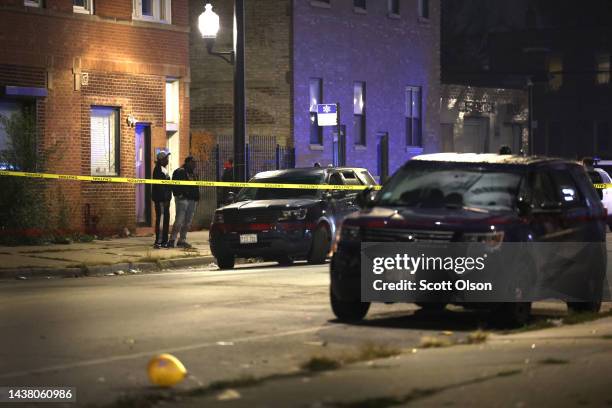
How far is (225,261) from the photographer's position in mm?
24047

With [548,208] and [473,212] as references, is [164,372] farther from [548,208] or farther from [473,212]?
[548,208]

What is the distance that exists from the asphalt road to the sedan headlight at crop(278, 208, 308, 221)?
3.37 metres

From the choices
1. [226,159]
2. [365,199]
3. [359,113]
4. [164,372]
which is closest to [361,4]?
[359,113]

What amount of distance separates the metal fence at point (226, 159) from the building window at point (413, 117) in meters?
8.66

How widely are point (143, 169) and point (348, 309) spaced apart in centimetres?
2059

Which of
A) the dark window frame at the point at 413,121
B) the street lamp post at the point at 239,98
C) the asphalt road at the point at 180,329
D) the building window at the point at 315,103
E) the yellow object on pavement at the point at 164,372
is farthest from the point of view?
the dark window frame at the point at 413,121

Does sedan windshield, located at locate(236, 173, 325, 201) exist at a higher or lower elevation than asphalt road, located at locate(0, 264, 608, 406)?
higher

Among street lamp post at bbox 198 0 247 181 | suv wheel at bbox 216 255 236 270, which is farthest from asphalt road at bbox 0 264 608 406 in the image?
street lamp post at bbox 198 0 247 181

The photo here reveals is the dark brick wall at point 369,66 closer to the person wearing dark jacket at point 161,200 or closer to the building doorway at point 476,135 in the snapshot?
the building doorway at point 476,135

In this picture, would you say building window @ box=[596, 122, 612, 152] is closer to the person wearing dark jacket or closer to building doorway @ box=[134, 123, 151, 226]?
building doorway @ box=[134, 123, 151, 226]

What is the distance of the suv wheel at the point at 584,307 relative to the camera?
627 inches

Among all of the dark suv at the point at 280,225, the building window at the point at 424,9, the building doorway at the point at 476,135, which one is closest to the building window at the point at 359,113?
the building window at the point at 424,9

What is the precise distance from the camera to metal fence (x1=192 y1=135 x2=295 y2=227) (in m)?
36.8

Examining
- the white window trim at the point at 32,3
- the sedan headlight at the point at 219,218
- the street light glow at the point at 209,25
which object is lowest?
the sedan headlight at the point at 219,218
